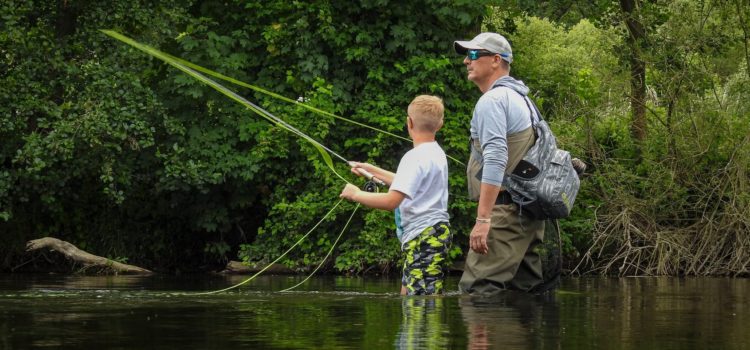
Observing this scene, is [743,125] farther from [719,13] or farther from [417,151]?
[417,151]

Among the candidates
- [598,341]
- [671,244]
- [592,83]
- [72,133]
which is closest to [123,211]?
[72,133]

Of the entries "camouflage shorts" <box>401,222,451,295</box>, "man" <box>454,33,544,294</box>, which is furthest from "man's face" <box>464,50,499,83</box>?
"camouflage shorts" <box>401,222,451,295</box>

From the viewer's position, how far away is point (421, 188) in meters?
8.80

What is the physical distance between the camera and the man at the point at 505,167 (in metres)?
8.65

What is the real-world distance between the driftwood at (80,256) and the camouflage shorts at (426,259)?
26.6ft

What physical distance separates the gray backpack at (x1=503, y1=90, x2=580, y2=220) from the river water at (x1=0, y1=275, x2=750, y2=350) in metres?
0.62

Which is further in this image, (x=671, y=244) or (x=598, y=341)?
(x=671, y=244)

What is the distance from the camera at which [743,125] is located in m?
17.6

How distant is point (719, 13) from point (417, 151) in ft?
33.9

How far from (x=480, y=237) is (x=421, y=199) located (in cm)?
50

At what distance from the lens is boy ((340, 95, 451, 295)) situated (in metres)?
8.65

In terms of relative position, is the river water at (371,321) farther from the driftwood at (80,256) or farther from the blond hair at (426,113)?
the driftwood at (80,256)

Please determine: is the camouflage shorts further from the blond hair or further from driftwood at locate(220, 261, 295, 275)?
driftwood at locate(220, 261, 295, 275)

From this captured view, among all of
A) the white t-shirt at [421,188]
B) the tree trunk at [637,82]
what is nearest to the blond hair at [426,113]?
the white t-shirt at [421,188]
